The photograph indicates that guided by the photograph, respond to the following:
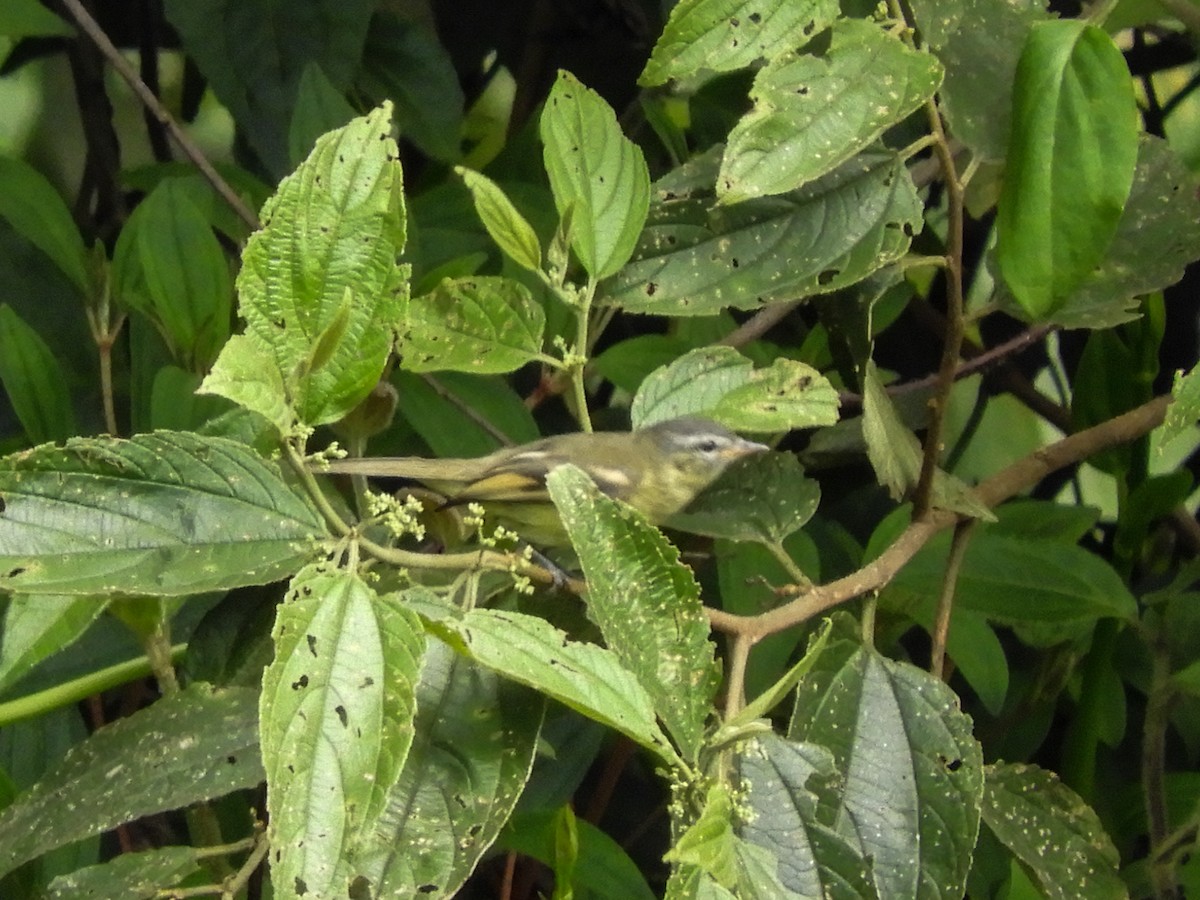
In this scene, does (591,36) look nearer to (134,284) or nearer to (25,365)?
(134,284)

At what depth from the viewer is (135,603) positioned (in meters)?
0.90

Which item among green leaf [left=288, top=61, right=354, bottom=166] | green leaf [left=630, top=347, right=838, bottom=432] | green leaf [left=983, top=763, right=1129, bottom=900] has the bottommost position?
green leaf [left=983, top=763, right=1129, bottom=900]

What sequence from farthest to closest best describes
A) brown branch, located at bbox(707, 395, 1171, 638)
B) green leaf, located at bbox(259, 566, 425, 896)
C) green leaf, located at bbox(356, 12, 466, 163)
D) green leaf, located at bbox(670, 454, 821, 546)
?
green leaf, located at bbox(356, 12, 466, 163) → green leaf, located at bbox(670, 454, 821, 546) → brown branch, located at bbox(707, 395, 1171, 638) → green leaf, located at bbox(259, 566, 425, 896)

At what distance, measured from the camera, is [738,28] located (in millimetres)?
694

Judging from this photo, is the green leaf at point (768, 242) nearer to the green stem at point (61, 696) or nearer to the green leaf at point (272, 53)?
the green stem at point (61, 696)

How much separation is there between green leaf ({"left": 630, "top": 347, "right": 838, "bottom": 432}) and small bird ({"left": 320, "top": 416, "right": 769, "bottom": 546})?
0.07 feet

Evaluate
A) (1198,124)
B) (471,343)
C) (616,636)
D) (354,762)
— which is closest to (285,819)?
(354,762)

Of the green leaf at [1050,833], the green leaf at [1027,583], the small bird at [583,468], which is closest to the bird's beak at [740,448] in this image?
the small bird at [583,468]

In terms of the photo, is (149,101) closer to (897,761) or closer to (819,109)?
(819,109)

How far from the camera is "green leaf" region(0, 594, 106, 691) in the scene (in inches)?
34.3

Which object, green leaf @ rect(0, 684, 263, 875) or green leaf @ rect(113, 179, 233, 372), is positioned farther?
green leaf @ rect(113, 179, 233, 372)

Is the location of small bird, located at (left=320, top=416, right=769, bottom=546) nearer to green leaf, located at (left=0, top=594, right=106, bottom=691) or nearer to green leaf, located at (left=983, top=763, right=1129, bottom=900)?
green leaf, located at (left=0, top=594, right=106, bottom=691)

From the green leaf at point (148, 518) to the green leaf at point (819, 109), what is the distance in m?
0.28

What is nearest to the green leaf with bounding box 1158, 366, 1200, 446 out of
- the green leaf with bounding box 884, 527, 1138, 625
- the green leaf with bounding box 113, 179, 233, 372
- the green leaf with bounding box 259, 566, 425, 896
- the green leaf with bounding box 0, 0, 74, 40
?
the green leaf with bounding box 259, 566, 425, 896
